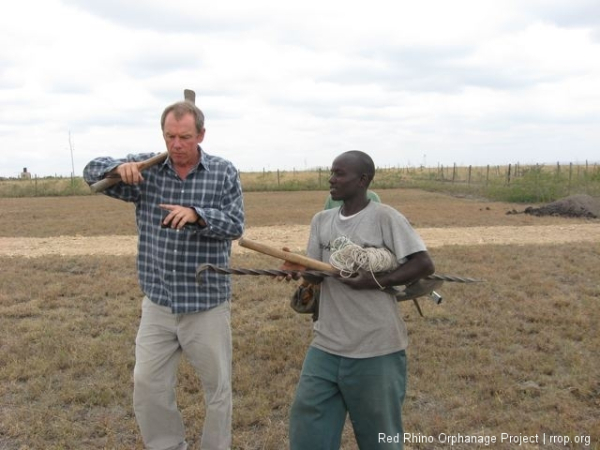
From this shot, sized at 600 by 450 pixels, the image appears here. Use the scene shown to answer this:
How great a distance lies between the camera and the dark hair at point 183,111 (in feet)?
10.0

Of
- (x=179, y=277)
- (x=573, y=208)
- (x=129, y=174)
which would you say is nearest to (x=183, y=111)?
(x=129, y=174)

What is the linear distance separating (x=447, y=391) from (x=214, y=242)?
7.53ft

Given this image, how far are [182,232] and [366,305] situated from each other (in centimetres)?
100

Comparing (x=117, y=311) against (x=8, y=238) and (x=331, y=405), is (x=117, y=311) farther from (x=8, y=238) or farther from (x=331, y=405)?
(x=8, y=238)

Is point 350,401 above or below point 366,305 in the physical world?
below

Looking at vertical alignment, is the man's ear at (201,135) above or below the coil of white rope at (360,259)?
above

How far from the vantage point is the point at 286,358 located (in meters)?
5.27

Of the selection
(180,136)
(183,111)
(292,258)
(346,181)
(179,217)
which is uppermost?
(183,111)

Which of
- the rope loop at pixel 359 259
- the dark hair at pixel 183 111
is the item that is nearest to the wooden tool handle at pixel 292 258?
the rope loop at pixel 359 259

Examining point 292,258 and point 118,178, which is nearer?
point 292,258

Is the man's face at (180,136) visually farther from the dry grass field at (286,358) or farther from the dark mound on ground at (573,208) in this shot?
the dark mound on ground at (573,208)

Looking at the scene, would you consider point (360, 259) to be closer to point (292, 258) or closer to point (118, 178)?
point (292, 258)

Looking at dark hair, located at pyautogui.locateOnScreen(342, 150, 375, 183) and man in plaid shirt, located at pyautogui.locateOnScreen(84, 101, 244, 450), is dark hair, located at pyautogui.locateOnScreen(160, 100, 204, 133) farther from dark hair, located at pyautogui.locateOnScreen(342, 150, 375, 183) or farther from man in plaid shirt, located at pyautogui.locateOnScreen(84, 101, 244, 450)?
dark hair, located at pyautogui.locateOnScreen(342, 150, 375, 183)

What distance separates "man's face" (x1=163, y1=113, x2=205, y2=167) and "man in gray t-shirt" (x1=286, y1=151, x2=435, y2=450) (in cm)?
74
